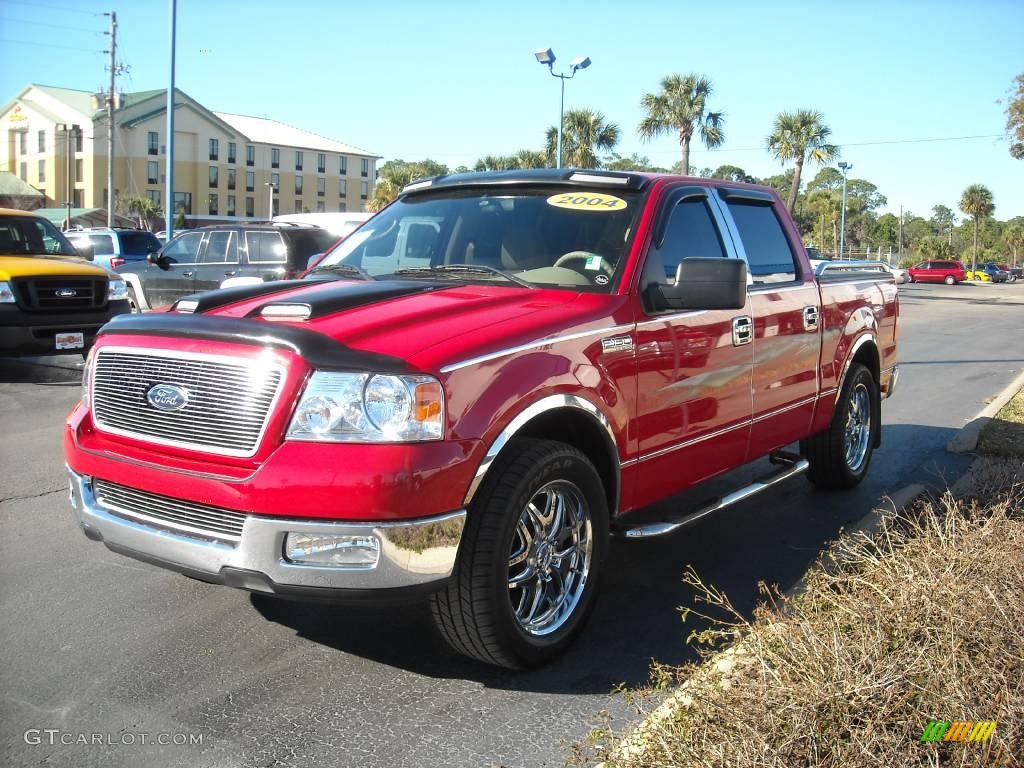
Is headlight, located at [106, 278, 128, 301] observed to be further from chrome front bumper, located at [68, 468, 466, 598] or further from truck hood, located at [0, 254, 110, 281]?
chrome front bumper, located at [68, 468, 466, 598]

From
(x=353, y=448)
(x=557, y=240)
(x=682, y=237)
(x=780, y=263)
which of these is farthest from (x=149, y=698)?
(x=780, y=263)

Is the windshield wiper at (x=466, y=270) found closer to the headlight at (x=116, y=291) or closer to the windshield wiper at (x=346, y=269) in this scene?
the windshield wiper at (x=346, y=269)

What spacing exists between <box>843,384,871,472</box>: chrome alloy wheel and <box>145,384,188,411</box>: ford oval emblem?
15.1 ft

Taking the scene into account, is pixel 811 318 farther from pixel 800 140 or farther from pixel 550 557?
pixel 800 140

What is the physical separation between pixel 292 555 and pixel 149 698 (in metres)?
0.80

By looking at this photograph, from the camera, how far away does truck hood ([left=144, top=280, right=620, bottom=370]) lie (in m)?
3.34

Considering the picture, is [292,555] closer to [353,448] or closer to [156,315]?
[353,448]

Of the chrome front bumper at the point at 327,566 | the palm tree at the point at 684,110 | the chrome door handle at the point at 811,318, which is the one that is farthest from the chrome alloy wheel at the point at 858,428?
the palm tree at the point at 684,110

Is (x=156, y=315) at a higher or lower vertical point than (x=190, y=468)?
higher

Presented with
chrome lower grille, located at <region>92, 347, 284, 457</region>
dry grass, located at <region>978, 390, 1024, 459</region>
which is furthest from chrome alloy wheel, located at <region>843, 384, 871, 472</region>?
chrome lower grille, located at <region>92, 347, 284, 457</region>

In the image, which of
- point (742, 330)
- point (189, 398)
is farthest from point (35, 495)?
point (742, 330)

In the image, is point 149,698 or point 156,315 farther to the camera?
point 156,315

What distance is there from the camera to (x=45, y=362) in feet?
39.4

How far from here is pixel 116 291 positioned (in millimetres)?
11430
